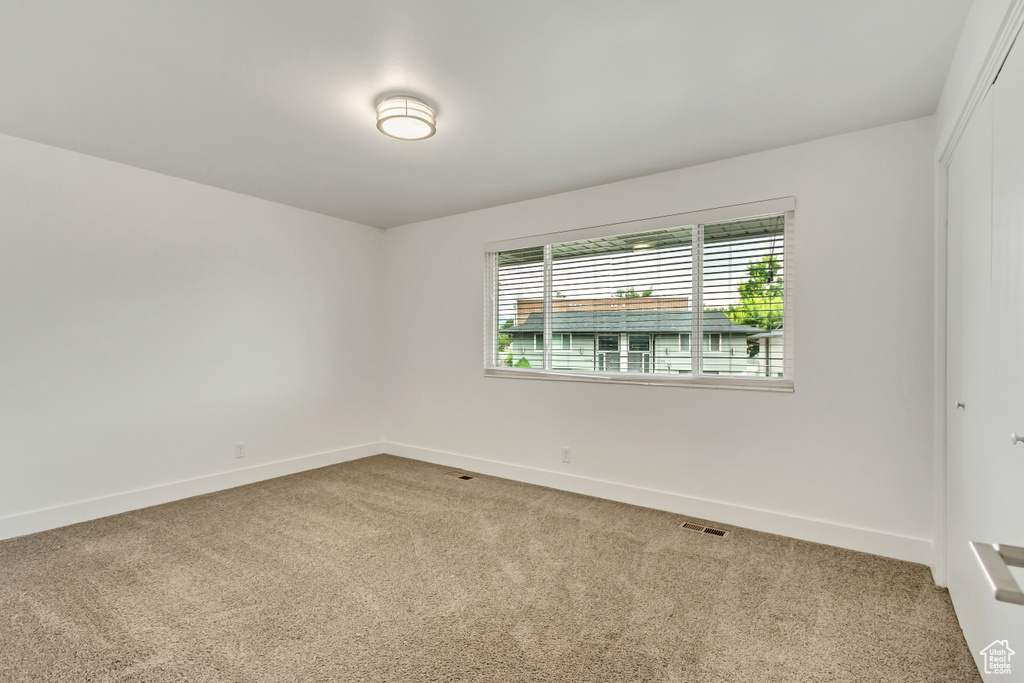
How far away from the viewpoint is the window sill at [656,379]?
325 cm

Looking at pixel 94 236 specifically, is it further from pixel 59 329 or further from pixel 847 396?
pixel 847 396

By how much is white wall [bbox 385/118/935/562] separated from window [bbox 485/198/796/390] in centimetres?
12

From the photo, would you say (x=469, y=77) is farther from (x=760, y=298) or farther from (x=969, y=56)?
(x=760, y=298)

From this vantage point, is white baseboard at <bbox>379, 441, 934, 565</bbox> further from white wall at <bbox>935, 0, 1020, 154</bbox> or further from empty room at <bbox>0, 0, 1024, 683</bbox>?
white wall at <bbox>935, 0, 1020, 154</bbox>

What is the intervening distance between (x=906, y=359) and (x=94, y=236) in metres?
5.18

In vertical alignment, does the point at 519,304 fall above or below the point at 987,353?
above

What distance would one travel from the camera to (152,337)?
372cm

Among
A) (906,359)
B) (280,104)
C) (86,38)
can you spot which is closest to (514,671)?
(906,359)

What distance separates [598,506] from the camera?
145 inches

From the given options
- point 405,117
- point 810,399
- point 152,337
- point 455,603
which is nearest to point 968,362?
point 810,399

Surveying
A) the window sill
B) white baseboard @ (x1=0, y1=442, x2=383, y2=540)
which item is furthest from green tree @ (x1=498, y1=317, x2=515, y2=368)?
white baseboard @ (x1=0, y1=442, x2=383, y2=540)

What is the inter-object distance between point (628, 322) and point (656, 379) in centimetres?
51

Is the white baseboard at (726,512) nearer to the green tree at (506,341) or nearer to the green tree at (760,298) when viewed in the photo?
the green tree at (506,341)

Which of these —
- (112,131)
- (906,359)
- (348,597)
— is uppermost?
(112,131)
